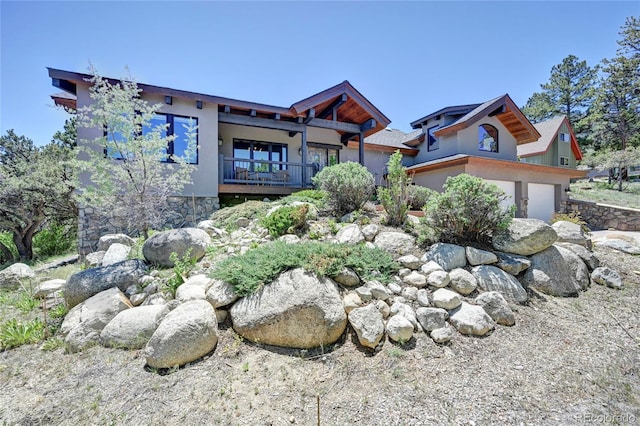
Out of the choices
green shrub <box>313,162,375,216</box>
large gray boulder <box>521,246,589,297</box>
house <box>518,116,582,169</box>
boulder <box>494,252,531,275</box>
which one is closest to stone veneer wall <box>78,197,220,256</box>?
→ green shrub <box>313,162,375,216</box>

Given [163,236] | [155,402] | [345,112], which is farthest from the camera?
[345,112]

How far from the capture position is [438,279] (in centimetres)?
395

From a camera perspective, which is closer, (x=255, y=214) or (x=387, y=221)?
(x=387, y=221)

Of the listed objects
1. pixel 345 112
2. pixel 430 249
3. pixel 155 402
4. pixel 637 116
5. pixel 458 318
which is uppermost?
pixel 637 116

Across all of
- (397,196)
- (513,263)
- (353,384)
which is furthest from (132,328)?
(513,263)

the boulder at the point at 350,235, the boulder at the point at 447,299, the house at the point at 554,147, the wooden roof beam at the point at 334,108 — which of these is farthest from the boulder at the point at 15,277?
the house at the point at 554,147

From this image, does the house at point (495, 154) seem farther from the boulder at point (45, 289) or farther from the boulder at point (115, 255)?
the boulder at point (45, 289)

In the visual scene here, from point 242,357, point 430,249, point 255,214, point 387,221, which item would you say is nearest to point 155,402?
point 242,357

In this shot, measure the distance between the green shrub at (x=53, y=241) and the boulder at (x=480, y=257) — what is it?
16430 mm

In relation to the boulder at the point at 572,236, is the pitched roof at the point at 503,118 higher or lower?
higher

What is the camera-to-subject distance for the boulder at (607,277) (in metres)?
4.69

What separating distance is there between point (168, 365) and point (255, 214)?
524 centimetres

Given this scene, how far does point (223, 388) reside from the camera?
2598mm

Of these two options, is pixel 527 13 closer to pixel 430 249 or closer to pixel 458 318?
pixel 430 249
